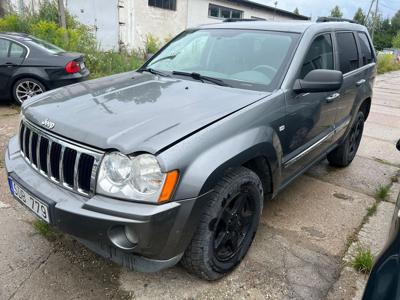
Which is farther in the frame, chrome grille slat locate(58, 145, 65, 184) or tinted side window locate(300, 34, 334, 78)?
tinted side window locate(300, 34, 334, 78)

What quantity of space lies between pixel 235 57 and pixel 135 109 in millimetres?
1179

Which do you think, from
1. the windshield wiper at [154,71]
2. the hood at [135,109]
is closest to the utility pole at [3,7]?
the windshield wiper at [154,71]

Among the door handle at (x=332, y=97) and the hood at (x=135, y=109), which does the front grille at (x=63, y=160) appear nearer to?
the hood at (x=135, y=109)

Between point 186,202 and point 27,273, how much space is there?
1.36 metres

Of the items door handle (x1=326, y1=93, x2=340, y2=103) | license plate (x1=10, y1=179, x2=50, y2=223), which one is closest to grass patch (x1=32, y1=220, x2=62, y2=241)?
license plate (x1=10, y1=179, x2=50, y2=223)

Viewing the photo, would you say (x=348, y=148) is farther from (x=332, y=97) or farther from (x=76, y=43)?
(x=76, y=43)

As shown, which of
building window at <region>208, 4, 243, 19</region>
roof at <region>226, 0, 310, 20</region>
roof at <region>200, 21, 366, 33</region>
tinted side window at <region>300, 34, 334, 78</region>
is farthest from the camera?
roof at <region>226, 0, 310, 20</region>

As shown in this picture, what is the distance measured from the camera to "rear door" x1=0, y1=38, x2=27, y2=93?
21.5 ft

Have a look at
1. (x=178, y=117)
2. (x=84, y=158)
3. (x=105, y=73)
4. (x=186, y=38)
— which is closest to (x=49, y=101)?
(x=84, y=158)

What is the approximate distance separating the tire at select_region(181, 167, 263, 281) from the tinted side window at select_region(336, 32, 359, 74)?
6.80 feet

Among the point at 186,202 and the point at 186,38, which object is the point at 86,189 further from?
the point at 186,38

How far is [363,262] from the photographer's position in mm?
2707

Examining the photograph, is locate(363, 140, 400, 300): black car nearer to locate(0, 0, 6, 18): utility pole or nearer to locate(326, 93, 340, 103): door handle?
locate(326, 93, 340, 103): door handle

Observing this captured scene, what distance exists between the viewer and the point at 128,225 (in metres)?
1.89
